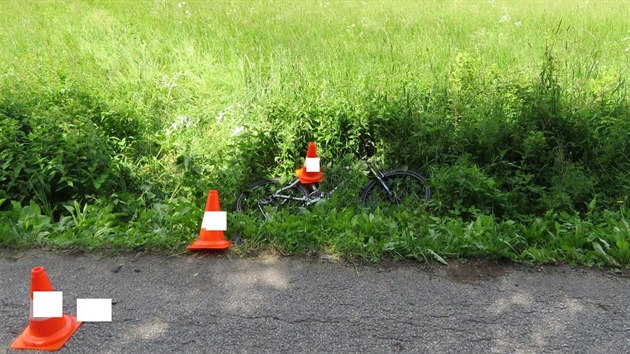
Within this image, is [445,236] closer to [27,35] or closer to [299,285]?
[299,285]

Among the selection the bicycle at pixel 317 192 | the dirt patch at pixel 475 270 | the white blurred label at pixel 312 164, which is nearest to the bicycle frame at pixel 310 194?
the bicycle at pixel 317 192

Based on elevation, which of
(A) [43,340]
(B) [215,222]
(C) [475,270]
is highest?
(B) [215,222]

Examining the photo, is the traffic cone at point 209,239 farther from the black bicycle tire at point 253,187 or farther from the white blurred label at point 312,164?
the white blurred label at point 312,164

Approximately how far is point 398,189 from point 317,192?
75 centimetres

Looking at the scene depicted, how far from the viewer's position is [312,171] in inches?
190

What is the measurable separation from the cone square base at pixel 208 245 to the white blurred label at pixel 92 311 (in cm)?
82

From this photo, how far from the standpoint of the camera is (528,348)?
2693 millimetres

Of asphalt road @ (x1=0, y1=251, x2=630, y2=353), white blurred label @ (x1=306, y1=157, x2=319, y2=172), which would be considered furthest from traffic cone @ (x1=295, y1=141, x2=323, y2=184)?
asphalt road @ (x1=0, y1=251, x2=630, y2=353)

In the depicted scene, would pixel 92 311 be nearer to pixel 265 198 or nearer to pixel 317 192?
pixel 265 198

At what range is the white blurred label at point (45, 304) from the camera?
8.98 feet

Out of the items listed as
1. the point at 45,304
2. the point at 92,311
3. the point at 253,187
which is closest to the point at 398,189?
the point at 253,187

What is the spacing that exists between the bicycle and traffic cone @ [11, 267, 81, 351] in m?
1.99

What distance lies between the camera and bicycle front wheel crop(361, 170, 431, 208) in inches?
183

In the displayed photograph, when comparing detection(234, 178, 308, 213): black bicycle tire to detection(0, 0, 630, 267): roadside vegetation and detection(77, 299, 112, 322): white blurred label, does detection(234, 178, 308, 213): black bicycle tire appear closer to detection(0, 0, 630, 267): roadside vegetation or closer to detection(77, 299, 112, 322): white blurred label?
detection(0, 0, 630, 267): roadside vegetation
